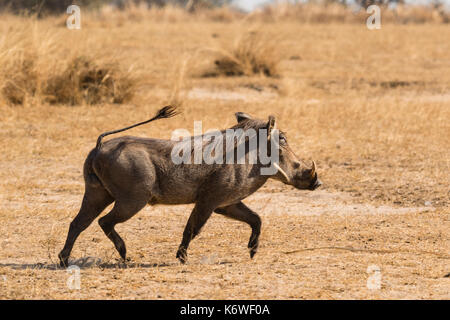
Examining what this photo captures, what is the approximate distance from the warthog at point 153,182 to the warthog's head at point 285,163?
0.01 metres

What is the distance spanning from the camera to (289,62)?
14.9m

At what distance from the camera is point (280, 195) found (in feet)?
25.0

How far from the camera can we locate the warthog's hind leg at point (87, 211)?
5.18 metres

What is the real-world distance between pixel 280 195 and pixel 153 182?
104 inches

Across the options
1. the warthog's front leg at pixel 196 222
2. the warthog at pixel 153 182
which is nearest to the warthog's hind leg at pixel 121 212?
the warthog at pixel 153 182

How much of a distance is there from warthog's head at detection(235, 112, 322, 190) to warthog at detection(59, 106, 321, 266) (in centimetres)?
1

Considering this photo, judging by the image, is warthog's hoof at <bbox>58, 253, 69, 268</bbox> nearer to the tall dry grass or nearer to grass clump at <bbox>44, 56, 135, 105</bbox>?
the tall dry grass

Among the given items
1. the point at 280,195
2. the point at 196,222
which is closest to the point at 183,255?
the point at 196,222

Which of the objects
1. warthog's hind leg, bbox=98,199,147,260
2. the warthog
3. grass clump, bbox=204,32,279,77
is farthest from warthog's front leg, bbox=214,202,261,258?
grass clump, bbox=204,32,279,77

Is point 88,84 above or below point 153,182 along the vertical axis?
below

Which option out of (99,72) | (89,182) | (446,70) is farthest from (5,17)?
(89,182)

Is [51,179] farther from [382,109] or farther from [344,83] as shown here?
[344,83]

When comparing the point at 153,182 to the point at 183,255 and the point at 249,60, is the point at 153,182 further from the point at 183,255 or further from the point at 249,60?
the point at 249,60

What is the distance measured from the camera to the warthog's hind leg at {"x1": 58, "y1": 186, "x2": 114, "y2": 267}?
518 centimetres
